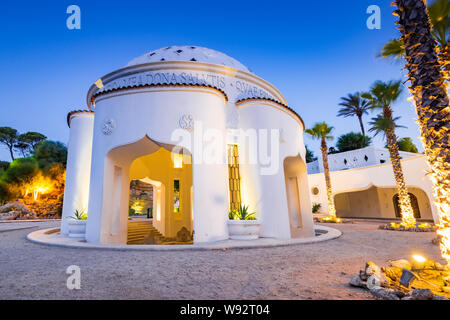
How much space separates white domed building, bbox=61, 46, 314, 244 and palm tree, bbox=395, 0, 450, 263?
197 inches

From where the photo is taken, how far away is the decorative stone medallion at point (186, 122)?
305 inches

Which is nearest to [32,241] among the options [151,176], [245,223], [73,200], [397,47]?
[73,200]

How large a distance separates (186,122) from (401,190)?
496 inches

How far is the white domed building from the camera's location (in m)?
7.77

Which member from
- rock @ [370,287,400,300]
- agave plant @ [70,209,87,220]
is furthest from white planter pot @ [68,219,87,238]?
rock @ [370,287,400,300]

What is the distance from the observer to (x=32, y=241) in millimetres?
7887

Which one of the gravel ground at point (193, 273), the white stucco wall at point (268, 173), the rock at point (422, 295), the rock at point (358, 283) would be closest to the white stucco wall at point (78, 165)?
the gravel ground at point (193, 273)

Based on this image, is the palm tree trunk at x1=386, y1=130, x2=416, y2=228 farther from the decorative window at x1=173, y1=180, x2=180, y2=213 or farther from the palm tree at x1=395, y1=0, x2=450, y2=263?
the decorative window at x1=173, y1=180, x2=180, y2=213

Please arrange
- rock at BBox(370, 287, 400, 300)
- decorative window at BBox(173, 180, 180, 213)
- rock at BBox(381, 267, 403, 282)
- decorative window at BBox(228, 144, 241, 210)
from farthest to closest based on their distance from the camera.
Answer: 1. decorative window at BBox(173, 180, 180, 213)
2. decorative window at BBox(228, 144, 241, 210)
3. rock at BBox(381, 267, 403, 282)
4. rock at BBox(370, 287, 400, 300)

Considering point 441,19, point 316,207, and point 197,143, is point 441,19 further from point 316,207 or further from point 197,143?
point 316,207

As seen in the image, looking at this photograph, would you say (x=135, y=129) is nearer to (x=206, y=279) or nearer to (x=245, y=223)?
(x=245, y=223)

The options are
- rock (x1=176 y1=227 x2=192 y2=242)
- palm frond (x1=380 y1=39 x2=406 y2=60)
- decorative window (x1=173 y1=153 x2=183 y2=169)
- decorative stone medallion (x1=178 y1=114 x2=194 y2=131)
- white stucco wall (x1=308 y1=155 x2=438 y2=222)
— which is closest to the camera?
decorative stone medallion (x1=178 y1=114 x2=194 y2=131)

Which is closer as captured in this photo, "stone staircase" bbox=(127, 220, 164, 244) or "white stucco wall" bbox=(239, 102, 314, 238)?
"white stucco wall" bbox=(239, 102, 314, 238)

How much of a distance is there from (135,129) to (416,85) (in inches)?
313
